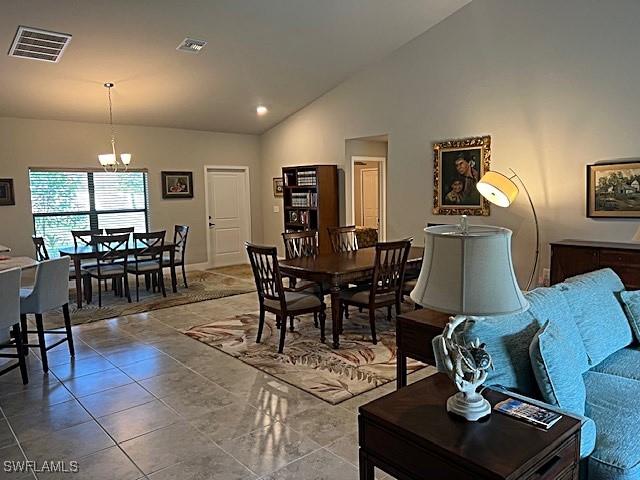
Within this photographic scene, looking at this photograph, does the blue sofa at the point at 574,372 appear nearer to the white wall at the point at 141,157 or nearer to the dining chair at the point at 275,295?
the dining chair at the point at 275,295

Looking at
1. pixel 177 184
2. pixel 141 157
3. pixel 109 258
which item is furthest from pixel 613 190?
pixel 141 157

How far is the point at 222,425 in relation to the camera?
310 centimetres

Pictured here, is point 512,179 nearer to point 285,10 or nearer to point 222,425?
point 285,10

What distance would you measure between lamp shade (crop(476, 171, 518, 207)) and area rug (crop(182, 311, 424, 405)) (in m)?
1.84

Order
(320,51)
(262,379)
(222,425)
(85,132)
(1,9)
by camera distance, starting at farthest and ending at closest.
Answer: (85,132) < (320,51) < (1,9) < (262,379) < (222,425)

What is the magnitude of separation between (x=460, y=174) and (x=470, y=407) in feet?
16.8

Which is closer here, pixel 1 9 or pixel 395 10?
pixel 1 9

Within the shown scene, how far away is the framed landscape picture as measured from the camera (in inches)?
196

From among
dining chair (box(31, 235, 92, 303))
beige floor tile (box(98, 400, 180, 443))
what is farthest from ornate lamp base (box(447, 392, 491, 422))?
dining chair (box(31, 235, 92, 303))

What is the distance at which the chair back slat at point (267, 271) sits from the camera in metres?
4.24

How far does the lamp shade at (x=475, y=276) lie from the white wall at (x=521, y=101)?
4.30 meters

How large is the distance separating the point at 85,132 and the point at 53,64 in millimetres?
2115

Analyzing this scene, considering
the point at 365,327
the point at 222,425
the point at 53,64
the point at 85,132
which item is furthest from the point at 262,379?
the point at 85,132

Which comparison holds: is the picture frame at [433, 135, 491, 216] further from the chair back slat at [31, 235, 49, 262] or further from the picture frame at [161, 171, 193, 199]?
the chair back slat at [31, 235, 49, 262]
